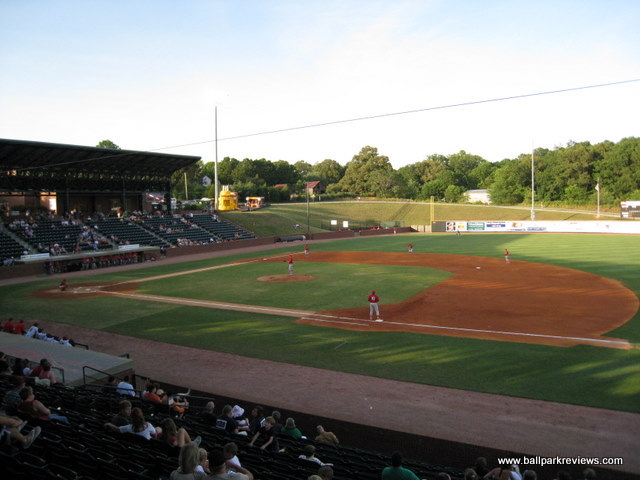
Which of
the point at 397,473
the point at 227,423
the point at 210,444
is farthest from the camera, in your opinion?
the point at 227,423

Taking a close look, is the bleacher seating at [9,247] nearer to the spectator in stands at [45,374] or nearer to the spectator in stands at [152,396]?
the spectator in stands at [45,374]

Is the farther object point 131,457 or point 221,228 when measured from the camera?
point 221,228

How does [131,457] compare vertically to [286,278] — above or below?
above

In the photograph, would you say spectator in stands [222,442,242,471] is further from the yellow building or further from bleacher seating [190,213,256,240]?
the yellow building

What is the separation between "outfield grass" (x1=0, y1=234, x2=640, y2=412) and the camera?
13055 mm

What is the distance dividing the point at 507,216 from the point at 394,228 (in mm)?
27165

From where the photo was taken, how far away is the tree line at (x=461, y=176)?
92812 millimetres

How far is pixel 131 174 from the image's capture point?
55.3m

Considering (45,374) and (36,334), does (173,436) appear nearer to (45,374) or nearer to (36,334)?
(45,374)

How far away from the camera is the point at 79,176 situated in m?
50.0

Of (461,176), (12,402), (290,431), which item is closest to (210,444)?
(290,431)

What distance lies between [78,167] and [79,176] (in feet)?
5.21

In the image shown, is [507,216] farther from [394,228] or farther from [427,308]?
[427,308]

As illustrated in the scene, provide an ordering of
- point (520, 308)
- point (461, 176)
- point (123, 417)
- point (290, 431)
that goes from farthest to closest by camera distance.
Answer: point (461, 176), point (520, 308), point (290, 431), point (123, 417)
